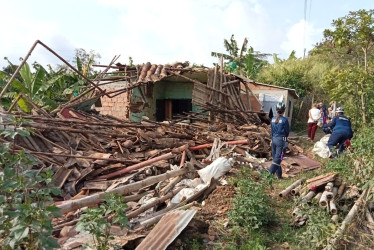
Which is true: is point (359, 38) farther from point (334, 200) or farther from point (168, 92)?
point (168, 92)

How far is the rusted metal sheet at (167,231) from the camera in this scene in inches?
149

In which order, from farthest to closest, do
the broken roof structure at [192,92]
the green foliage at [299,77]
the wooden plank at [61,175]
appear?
1. the green foliage at [299,77]
2. the broken roof structure at [192,92]
3. the wooden plank at [61,175]

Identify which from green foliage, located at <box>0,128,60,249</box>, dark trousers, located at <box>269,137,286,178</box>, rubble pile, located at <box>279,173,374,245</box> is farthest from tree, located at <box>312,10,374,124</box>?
green foliage, located at <box>0,128,60,249</box>

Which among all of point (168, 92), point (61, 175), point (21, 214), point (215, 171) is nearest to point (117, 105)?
point (168, 92)

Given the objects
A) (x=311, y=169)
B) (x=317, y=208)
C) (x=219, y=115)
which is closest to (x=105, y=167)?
(x=317, y=208)

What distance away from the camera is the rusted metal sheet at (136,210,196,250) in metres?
3.78

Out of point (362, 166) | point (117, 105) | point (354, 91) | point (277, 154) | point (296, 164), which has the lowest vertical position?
point (296, 164)

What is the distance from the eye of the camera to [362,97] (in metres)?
8.45

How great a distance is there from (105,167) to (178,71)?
6.43 metres

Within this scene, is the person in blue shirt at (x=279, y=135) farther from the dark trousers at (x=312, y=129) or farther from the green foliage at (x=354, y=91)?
the dark trousers at (x=312, y=129)

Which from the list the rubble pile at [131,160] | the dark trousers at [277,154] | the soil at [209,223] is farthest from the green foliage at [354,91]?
the soil at [209,223]

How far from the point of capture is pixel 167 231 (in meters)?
3.98

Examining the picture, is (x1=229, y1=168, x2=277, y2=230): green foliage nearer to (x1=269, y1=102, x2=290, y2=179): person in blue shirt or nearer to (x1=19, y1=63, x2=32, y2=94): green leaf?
(x1=269, y1=102, x2=290, y2=179): person in blue shirt

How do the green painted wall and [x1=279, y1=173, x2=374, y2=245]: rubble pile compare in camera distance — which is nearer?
[x1=279, y1=173, x2=374, y2=245]: rubble pile
